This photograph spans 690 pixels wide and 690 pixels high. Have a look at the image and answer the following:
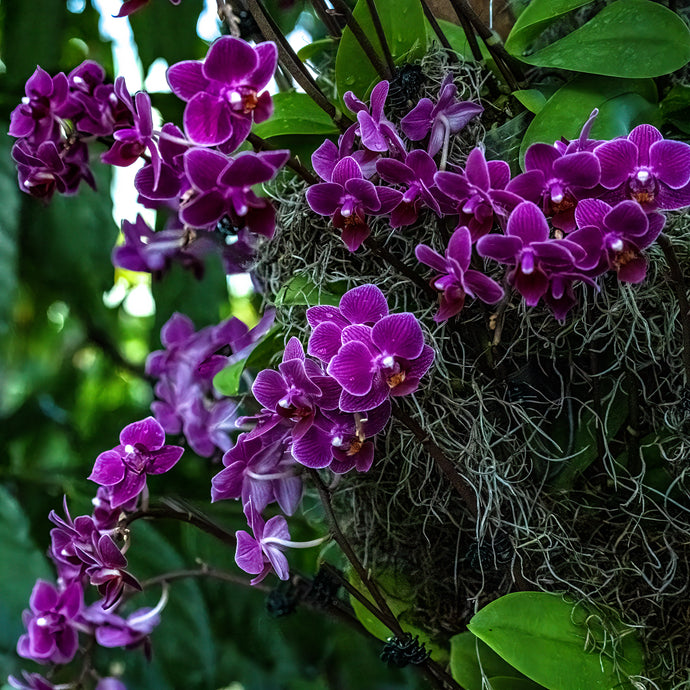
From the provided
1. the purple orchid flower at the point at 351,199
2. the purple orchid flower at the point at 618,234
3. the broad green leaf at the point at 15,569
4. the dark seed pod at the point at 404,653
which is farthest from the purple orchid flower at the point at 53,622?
the purple orchid flower at the point at 618,234

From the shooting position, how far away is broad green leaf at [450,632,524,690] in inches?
21.1

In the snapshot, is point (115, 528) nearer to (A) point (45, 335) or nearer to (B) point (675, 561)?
(B) point (675, 561)

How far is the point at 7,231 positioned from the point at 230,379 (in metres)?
0.44

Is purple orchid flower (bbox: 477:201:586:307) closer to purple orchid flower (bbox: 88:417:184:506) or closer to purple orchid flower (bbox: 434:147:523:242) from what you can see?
purple orchid flower (bbox: 434:147:523:242)

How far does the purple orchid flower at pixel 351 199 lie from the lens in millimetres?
479

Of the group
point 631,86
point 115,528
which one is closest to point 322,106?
point 631,86

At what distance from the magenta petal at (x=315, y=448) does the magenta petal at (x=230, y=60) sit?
22 centimetres

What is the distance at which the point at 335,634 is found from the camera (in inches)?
37.2

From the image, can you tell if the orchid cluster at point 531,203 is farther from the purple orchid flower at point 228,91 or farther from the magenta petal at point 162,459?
the magenta petal at point 162,459

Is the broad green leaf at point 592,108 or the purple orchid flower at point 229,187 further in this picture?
the broad green leaf at point 592,108

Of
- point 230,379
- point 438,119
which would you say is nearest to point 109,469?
point 230,379

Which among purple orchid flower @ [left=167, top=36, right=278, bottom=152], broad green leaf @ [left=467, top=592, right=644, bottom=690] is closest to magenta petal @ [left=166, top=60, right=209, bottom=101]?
purple orchid flower @ [left=167, top=36, right=278, bottom=152]

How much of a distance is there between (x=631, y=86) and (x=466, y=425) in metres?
0.26

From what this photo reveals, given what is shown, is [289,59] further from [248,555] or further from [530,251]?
[248,555]
